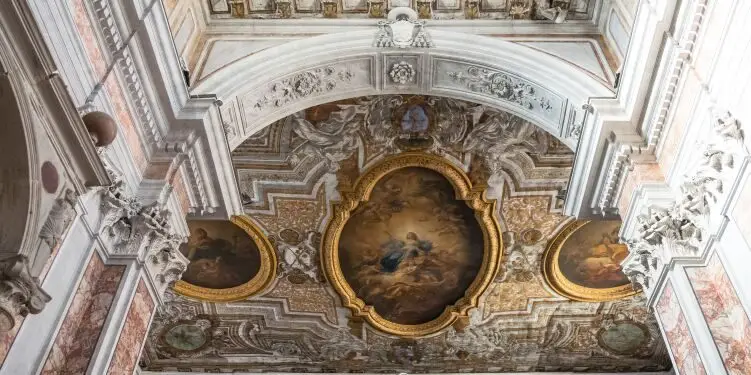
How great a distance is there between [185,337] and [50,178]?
9.85 meters

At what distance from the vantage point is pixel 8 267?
3.82m

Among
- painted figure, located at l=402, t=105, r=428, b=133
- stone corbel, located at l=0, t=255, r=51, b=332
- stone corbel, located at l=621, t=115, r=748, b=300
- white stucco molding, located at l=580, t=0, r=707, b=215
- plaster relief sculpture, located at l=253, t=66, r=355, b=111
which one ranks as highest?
painted figure, located at l=402, t=105, r=428, b=133

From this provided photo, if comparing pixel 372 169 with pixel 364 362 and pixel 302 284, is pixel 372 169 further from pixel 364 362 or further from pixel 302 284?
pixel 364 362

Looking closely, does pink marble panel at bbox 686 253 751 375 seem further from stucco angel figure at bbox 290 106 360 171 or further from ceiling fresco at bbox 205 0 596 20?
stucco angel figure at bbox 290 106 360 171

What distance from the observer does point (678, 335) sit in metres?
5.56

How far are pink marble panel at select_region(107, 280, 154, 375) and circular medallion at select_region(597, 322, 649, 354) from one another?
1042 cm

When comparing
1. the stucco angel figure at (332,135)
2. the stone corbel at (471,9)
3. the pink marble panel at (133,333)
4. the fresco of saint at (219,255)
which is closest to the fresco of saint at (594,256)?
the stucco angel figure at (332,135)

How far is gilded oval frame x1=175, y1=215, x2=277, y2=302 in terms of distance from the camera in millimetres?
11547

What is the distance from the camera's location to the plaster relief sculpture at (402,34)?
7988mm

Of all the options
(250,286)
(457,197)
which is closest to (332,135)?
(457,197)

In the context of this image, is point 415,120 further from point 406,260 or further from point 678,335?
point 678,335

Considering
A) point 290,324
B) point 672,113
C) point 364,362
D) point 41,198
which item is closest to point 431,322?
point 364,362

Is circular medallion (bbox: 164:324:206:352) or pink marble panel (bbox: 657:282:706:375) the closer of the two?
pink marble panel (bbox: 657:282:706:375)

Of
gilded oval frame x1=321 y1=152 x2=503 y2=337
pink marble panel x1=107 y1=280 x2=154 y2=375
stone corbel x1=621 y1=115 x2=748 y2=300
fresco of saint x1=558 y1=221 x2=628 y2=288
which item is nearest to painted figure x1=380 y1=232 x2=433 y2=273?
gilded oval frame x1=321 y1=152 x2=503 y2=337
